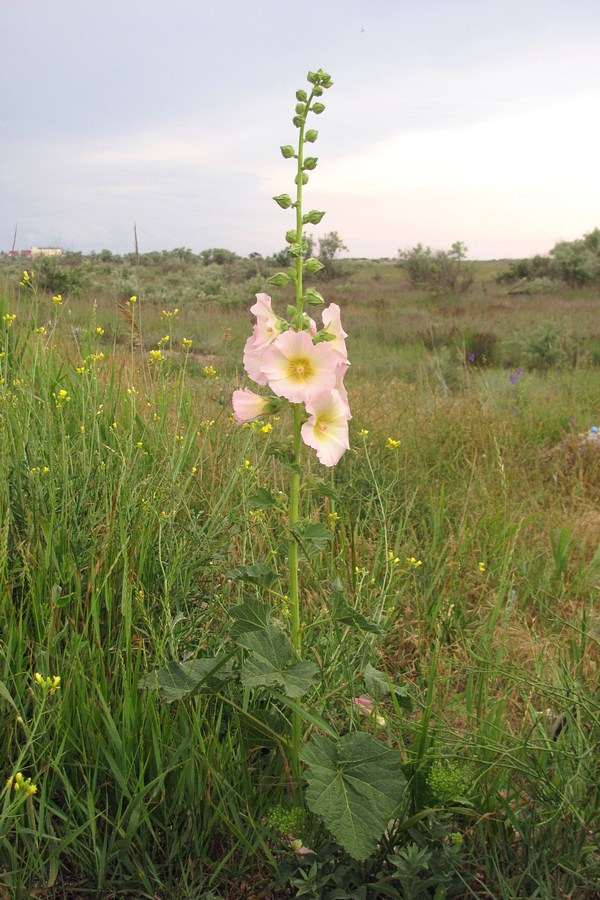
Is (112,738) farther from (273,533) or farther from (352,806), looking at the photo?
(273,533)

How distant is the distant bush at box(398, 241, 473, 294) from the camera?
21.4m

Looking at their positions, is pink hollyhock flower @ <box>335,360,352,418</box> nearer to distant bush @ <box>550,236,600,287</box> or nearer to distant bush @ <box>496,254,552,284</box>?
distant bush @ <box>550,236,600,287</box>

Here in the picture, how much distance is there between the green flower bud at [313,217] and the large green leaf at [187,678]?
0.94m

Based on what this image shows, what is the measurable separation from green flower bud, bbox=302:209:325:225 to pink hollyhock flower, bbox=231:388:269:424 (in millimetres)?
401

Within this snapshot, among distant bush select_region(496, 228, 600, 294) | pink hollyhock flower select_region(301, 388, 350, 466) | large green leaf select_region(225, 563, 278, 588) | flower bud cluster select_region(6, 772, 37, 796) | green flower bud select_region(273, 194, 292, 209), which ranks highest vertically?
distant bush select_region(496, 228, 600, 294)

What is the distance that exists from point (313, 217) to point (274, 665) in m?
0.95

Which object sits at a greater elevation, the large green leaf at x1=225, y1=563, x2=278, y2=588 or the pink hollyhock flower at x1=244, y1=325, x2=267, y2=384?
the pink hollyhock flower at x1=244, y1=325, x2=267, y2=384

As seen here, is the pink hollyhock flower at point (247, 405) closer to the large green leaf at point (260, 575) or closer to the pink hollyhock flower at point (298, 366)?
the pink hollyhock flower at point (298, 366)

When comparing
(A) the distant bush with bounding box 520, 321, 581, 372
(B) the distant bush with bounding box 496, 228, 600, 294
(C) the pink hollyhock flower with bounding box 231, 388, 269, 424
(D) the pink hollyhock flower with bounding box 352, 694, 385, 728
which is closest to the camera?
(C) the pink hollyhock flower with bounding box 231, 388, 269, 424

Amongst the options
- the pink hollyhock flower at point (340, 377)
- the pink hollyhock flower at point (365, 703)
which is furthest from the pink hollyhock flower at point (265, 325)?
the pink hollyhock flower at point (365, 703)

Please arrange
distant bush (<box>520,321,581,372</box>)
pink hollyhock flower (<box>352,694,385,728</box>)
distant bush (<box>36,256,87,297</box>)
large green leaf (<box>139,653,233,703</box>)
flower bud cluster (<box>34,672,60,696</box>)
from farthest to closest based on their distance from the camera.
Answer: distant bush (<box>36,256,87,297</box>)
distant bush (<box>520,321,581,372</box>)
pink hollyhock flower (<box>352,694,385,728</box>)
large green leaf (<box>139,653,233,703</box>)
flower bud cluster (<box>34,672,60,696</box>)

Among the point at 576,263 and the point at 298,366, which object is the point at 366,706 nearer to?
the point at 298,366

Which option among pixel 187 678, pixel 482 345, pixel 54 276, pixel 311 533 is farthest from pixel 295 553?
pixel 54 276

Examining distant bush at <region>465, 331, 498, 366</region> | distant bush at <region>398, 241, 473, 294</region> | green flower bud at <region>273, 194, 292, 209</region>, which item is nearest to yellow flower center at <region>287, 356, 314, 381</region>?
green flower bud at <region>273, 194, 292, 209</region>
